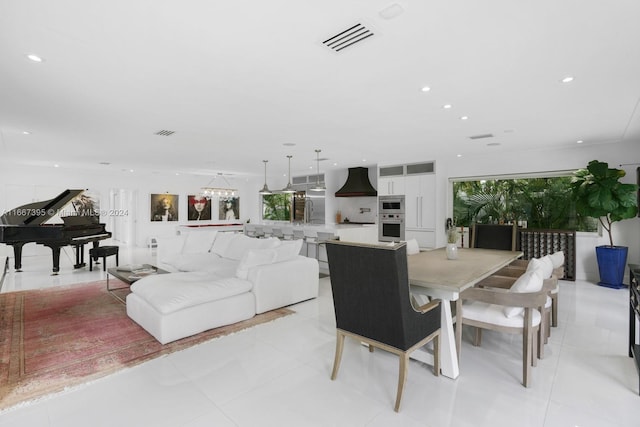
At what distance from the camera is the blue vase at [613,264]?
5223 millimetres

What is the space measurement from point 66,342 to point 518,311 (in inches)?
163

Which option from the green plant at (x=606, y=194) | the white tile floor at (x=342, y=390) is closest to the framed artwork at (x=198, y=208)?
the white tile floor at (x=342, y=390)

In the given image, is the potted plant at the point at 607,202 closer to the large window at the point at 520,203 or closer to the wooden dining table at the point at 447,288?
the large window at the point at 520,203

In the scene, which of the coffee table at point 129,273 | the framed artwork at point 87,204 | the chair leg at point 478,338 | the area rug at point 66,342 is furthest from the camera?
the framed artwork at point 87,204

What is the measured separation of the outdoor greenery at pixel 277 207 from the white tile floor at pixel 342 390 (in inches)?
340

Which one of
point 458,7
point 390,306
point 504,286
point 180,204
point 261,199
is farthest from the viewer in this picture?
point 261,199

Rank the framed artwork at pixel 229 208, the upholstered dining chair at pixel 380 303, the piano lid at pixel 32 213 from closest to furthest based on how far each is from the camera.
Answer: the upholstered dining chair at pixel 380 303
the piano lid at pixel 32 213
the framed artwork at pixel 229 208

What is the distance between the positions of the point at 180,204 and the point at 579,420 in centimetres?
1155

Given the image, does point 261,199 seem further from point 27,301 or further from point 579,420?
point 579,420

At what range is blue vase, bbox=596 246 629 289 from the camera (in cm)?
522

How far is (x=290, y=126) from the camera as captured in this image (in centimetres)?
455

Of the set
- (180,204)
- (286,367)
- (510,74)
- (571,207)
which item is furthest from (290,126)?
(180,204)

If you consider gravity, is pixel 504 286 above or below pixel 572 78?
below

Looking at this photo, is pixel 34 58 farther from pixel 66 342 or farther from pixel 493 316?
pixel 493 316
